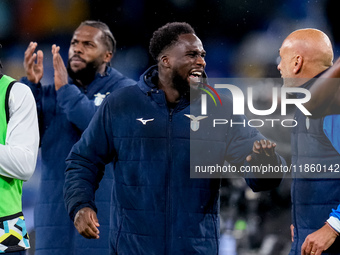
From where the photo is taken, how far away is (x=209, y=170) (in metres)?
2.81

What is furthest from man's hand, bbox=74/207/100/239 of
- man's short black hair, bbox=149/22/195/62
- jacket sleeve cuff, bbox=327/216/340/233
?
jacket sleeve cuff, bbox=327/216/340/233

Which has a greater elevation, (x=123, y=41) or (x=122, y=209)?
(x=123, y=41)

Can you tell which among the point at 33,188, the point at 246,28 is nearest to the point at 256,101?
the point at 246,28

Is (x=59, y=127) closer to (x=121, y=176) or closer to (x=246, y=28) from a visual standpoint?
(x=121, y=176)

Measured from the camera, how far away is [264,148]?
2.60 meters

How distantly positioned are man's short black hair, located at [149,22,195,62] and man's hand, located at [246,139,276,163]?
76 cm

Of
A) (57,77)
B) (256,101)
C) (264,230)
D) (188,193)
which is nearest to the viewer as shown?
(188,193)

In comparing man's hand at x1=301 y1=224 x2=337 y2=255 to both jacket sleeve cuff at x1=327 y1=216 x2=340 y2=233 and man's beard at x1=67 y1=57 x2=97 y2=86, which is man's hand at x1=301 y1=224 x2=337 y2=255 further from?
man's beard at x1=67 y1=57 x2=97 y2=86

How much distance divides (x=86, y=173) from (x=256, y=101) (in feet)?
11.7

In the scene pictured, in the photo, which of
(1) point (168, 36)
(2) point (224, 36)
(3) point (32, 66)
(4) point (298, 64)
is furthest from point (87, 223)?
(2) point (224, 36)

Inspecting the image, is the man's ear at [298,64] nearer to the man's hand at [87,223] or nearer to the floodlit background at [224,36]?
the man's hand at [87,223]

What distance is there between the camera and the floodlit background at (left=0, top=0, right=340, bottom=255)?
586 cm

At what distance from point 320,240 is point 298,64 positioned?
2.95 feet

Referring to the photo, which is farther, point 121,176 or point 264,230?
point 264,230
